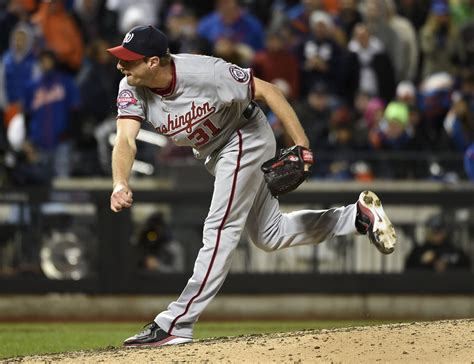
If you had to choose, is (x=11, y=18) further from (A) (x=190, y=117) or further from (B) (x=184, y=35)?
(A) (x=190, y=117)

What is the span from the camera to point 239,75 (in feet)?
24.5

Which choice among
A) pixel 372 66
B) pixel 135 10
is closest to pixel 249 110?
pixel 372 66

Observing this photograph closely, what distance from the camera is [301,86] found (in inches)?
595

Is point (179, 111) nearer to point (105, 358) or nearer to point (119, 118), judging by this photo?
point (119, 118)

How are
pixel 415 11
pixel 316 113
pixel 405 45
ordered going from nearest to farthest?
pixel 316 113 → pixel 405 45 → pixel 415 11

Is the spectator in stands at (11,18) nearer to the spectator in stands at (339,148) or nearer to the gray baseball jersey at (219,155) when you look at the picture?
the spectator in stands at (339,148)

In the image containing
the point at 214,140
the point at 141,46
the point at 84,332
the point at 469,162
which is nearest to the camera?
the point at 141,46

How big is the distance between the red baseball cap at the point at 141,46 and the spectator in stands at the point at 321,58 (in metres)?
7.62

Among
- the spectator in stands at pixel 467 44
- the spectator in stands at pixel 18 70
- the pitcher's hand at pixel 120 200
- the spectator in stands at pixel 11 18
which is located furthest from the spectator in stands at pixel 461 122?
the pitcher's hand at pixel 120 200

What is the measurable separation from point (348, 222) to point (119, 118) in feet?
5.17

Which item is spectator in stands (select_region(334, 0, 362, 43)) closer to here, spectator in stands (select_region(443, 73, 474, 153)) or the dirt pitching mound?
spectator in stands (select_region(443, 73, 474, 153))

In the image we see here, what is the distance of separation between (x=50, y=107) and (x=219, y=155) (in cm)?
685

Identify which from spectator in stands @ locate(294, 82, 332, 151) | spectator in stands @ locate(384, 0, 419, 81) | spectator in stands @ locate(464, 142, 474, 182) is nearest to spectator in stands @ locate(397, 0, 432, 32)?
spectator in stands @ locate(384, 0, 419, 81)

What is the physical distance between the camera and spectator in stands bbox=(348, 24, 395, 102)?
15055 millimetres
